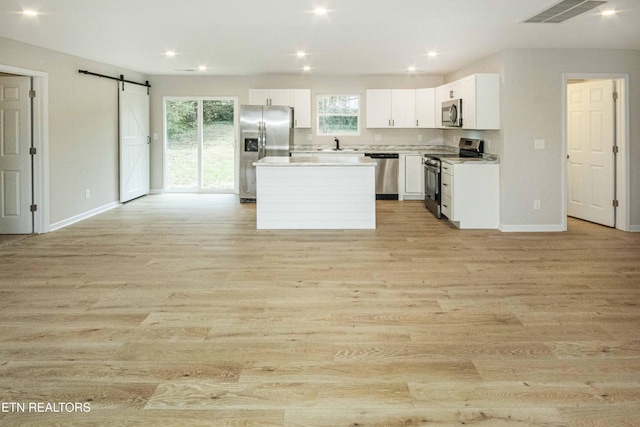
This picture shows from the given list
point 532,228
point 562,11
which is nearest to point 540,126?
point 532,228

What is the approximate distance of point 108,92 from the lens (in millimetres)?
8836

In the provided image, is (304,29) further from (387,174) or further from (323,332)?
(387,174)

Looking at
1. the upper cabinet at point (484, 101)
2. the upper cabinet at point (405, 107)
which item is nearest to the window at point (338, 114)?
the upper cabinet at point (405, 107)

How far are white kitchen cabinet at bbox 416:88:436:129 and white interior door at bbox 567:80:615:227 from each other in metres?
2.62

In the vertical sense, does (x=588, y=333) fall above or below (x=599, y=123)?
below

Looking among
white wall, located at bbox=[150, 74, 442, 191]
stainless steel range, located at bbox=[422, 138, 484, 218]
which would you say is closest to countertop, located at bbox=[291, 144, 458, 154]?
white wall, located at bbox=[150, 74, 442, 191]

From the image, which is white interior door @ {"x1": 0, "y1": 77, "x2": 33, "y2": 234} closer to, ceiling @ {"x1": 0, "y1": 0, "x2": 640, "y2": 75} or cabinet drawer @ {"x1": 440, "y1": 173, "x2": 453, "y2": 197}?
ceiling @ {"x1": 0, "y1": 0, "x2": 640, "y2": 75}

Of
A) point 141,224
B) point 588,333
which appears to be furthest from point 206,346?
point 141,224

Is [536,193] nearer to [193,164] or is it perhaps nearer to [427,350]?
[427,350]

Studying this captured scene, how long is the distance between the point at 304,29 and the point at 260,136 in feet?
14.3

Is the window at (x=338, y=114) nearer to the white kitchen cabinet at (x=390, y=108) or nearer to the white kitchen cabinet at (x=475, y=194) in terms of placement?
the white kitchen cabinet at (x=390, y=108)

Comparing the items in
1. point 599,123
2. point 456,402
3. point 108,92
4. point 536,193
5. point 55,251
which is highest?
point 108,92

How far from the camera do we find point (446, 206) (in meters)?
7.67

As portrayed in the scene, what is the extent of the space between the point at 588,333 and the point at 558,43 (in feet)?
14.0
